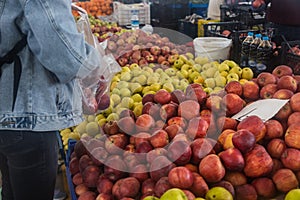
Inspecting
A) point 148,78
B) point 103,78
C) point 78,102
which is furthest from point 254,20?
point 78,102

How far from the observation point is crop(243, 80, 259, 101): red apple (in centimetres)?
136

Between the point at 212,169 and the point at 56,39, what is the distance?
0.60 meters

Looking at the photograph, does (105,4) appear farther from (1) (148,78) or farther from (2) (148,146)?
(2) (148,146)

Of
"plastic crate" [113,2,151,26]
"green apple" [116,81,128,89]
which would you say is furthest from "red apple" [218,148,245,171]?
"plastic crate" [113,2,151,26]

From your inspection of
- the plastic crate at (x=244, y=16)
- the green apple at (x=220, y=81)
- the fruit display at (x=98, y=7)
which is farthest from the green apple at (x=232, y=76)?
the fruit display at (x=98, y=7)

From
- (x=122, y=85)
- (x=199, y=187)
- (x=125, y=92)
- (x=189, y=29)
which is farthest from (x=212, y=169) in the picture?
Answer: (x=189, y=29)

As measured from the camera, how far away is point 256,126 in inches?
41.5

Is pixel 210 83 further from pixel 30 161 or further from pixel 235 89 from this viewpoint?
pixel 30 161

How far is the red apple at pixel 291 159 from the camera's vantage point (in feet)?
3.25

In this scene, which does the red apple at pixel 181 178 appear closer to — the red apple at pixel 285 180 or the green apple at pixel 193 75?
the red apple at pixel 285 180

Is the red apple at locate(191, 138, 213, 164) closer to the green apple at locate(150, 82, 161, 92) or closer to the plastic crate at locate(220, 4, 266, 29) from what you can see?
the green apple at locate(150, 82, 161, 92)

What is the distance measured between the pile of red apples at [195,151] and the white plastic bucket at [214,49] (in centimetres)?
124

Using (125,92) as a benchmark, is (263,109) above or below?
above

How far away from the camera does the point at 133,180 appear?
1028 mm
